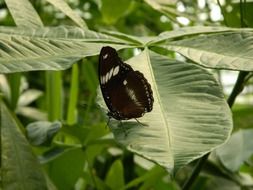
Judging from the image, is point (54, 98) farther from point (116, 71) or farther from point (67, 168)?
point (116, 71)

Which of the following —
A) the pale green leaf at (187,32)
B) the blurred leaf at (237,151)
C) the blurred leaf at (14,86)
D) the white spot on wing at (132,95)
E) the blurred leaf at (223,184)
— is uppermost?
the pale green leaf at (187,32)

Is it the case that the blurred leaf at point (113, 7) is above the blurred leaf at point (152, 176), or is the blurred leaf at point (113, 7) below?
above

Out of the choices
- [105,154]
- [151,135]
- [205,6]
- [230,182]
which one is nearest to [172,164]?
[151,135]

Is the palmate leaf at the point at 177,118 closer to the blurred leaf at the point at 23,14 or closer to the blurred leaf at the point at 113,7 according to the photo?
the blurred leaf at the point at 23,14

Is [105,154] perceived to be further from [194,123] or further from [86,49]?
[194,123]

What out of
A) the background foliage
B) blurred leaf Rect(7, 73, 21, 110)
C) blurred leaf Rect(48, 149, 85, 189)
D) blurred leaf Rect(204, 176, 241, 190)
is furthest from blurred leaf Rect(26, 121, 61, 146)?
blurred leaf Rect(204, 176, 241, 190)

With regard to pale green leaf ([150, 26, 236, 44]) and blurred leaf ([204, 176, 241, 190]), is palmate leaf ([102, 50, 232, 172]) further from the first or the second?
blurred leaf ([204, 176, 241, 190])

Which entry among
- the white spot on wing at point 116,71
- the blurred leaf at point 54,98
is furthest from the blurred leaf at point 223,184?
the white spot on wing at point 116,71
